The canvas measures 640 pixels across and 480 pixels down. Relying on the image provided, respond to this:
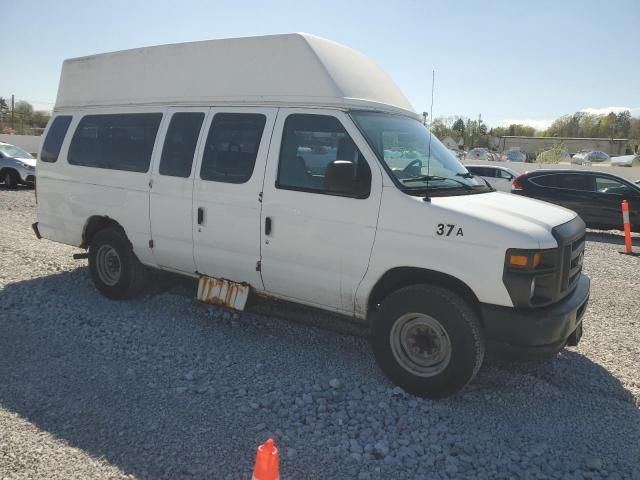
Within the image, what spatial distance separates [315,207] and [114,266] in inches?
117

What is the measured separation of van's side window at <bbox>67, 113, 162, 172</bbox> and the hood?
10.5 ft

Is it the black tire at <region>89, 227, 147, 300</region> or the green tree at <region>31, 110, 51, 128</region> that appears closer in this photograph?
the black tire at <region>89, 227, 147, 300</region>

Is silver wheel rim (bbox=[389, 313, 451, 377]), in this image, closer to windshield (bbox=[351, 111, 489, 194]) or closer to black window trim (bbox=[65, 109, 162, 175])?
windshield (bbox=[351, 111, 489, 194])

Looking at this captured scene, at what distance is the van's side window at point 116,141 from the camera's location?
5336 mm

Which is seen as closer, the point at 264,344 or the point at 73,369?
the point at 73,369

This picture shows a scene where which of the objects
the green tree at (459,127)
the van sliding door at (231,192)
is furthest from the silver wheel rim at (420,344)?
the green tree at (459,127)

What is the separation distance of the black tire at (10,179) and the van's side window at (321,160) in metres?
15.5

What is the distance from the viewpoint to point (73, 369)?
4094mm

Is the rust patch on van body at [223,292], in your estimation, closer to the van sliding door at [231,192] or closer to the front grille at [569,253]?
the van sliding door at [231,192]

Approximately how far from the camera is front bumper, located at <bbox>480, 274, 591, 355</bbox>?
346 centimetres

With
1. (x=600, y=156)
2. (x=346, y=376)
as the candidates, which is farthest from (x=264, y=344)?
(x=600, y=156)

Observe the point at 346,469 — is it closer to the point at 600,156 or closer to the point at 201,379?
the point at 201,379

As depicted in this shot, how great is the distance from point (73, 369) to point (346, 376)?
2.23 metres

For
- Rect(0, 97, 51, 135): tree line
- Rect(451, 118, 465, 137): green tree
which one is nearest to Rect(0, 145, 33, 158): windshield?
Rect(0, 97, 51, 135): tree line
